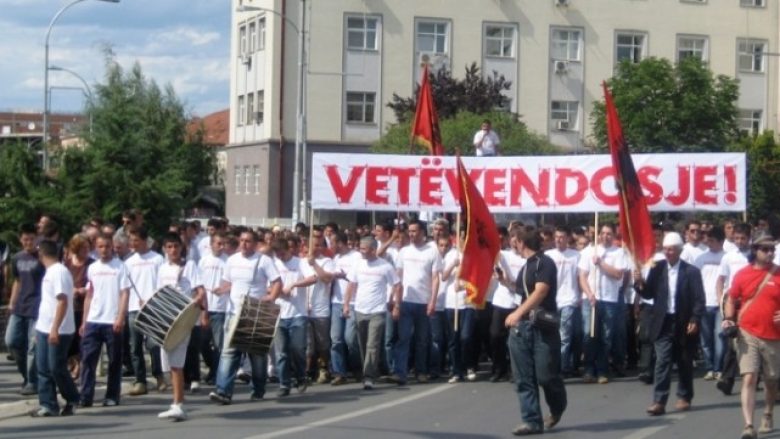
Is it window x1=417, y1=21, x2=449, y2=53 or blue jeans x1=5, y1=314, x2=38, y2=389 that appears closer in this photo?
blue jeans x1=5, y1=314, x2=38, y2=389

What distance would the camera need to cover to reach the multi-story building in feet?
198

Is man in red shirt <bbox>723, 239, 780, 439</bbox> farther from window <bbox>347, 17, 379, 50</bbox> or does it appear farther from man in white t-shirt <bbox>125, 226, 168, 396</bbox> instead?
window <bbox>347, 17, 379, 50</bbox>

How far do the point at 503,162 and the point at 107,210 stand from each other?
32.2ft

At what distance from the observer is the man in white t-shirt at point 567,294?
1697 centimetres

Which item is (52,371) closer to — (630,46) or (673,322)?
(673,322)

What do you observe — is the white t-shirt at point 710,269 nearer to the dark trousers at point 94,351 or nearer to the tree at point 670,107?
the dark trousers at point 94,351

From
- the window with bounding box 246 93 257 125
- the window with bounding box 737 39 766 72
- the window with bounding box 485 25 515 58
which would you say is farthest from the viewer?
the window with bounding box 737 39 766 72

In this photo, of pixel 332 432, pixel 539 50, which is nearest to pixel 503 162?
pixel 332 432

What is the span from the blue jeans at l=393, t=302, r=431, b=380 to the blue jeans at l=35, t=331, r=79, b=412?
14.5 feet

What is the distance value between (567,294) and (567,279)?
7.4 inches

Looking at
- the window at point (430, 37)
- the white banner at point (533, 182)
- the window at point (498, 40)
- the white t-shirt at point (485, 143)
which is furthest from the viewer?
the window at point (498, 40)

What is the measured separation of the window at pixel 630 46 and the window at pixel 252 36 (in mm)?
16729

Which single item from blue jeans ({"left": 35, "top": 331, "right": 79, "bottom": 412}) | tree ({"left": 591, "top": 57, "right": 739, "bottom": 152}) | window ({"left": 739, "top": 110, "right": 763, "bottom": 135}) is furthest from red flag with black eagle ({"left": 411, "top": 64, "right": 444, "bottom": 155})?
window ({"left": 739, "top": 110, "right": 763, "bottom": 135})

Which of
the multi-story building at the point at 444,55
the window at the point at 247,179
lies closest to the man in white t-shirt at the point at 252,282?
the multi-story building at the point at 444,55
